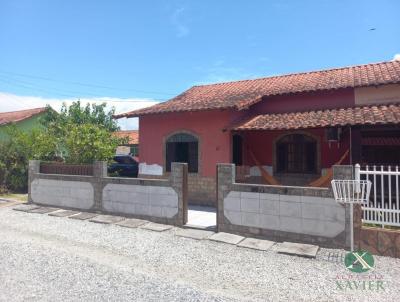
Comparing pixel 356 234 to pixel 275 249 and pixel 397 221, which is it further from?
pixel 275 249

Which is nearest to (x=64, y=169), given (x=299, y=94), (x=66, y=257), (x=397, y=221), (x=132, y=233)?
(x=132, y=233)

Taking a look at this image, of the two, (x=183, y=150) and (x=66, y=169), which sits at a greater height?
(x=183, y=150)

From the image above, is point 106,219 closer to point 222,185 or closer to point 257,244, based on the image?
point 222,185

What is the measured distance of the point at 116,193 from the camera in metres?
9.50

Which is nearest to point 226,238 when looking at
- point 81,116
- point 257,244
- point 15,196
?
point 257,244

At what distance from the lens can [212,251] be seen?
646 cm

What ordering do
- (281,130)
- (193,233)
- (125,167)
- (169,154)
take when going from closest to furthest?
(193,233), (281,130), (169,154), (125,167)

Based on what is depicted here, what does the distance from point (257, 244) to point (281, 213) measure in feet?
2.72

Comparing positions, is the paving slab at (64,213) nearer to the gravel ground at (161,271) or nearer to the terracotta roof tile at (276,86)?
the gravel ground at (161,271)

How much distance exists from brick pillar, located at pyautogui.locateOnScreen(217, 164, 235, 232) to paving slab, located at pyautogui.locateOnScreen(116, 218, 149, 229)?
7.28 feet

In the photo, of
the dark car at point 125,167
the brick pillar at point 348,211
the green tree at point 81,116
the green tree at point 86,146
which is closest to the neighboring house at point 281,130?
the green tree at point 86,146

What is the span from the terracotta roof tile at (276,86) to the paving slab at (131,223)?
4349 mm

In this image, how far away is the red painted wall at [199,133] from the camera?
36.9ft

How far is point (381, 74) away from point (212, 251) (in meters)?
8.91
